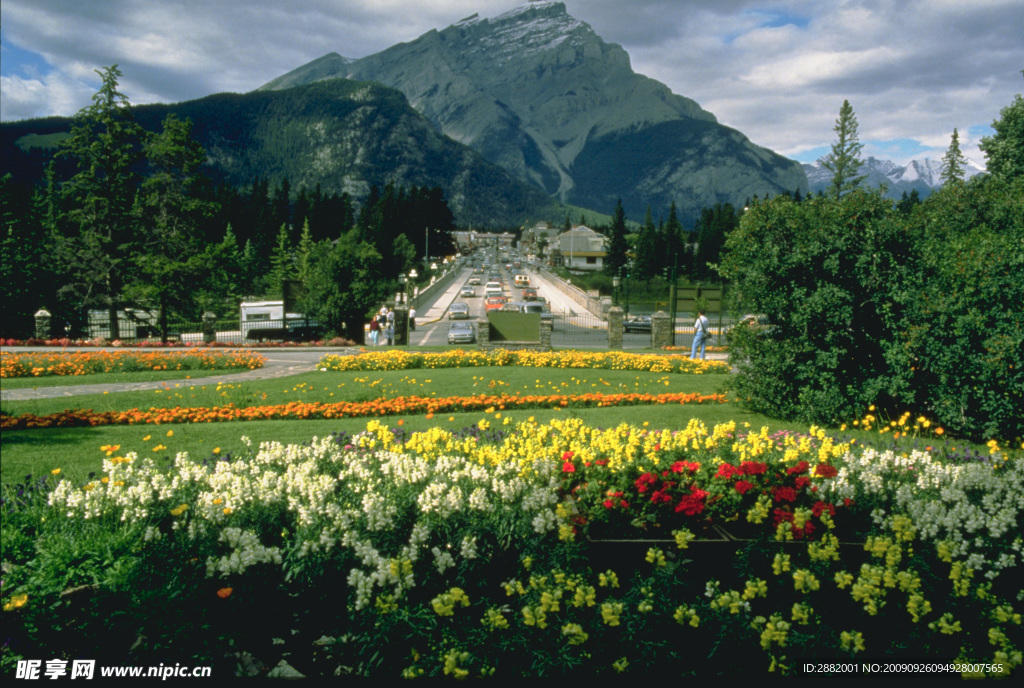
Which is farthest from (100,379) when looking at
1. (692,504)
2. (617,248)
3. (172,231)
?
(617,248)

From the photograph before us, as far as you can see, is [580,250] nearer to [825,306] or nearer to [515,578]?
[825,306]

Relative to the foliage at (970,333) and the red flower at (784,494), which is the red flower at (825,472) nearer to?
the red flower at (784,494)

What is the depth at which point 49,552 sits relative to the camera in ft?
13.2

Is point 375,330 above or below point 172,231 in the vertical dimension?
below

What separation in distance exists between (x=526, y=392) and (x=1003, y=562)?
964cm

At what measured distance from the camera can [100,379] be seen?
644 inches

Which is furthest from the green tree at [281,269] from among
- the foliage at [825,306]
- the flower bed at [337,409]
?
the foliage at [825,306]

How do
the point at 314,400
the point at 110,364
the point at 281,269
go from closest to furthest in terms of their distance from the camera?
the point at 314,400, the point at 110,364, the point at 281,269

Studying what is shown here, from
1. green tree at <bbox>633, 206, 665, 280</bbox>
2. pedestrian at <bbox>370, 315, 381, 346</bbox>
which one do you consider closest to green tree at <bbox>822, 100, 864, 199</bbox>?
green tree at <bbox>633, 206, 665, 280</bbox>

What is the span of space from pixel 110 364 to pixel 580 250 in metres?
132

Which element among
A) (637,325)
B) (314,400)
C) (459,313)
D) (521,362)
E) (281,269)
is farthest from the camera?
(281,269)

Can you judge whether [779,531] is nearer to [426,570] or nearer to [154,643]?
[426,570]

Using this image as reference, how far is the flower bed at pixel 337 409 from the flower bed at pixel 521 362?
4459mm

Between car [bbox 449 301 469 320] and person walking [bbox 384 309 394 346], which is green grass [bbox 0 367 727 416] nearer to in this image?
person walking [bbox 384 309 394 346]
